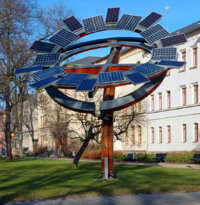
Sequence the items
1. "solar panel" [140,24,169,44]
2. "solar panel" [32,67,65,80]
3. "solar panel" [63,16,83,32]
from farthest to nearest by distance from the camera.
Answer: "solar panel" [63,16,83,32]
"solar panel" [140,24,169,44]
"solar panel" [32,67,65,80]

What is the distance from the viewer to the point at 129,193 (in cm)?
1136

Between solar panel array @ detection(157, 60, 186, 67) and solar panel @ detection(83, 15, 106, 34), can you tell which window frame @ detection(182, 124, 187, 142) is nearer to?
solar panel @ detection(83, 15, 106, 34)

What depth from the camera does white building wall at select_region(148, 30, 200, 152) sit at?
135 feet

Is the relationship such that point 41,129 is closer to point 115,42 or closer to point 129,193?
point 115,42

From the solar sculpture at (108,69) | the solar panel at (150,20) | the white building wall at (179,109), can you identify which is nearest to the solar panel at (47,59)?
the solar sculpture at (108,69)

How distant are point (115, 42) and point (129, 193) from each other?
8.57 metres

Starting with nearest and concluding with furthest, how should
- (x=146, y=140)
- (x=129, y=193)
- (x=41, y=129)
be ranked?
(x=129, y=193) < (x=146, y=140) < (x=41, y=129)

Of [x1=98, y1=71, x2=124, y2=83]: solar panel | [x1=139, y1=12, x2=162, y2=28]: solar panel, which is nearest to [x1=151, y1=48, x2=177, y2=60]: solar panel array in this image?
[x1=139, y1=12, x2=162, y2=28]: solar panel

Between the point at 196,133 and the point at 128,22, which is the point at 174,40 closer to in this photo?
the point at 128,22

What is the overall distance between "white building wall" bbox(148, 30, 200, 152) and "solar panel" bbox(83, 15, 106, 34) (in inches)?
993

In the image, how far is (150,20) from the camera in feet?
57.5

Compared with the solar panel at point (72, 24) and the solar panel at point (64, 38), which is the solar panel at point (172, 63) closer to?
Answer: the solar panel at point (64, 38)

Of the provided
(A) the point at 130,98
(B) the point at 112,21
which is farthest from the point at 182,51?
(A) the point at 130,98

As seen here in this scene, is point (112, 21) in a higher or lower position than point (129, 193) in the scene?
higher
